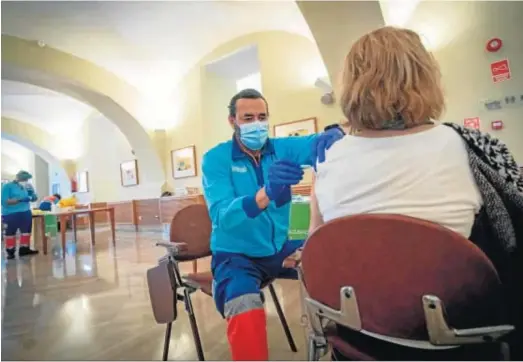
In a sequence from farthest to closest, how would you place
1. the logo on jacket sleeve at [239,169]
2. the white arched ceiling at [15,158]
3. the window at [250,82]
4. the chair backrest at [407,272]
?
the white arched ceiling at [15,158], the window at [250,82], the logo on jacket sleeve at [239,169], the chair backrest at [407,272]

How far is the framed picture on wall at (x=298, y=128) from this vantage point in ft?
17.7

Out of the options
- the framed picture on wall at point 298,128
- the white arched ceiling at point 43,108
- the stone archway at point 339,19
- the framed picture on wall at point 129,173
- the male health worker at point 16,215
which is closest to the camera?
the stone archway at point 339,19

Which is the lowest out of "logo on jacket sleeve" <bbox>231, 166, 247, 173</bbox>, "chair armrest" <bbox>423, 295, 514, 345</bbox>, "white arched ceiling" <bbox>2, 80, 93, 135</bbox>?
"chair armrest" <bbox>423, 295, 514, 345</bbox>

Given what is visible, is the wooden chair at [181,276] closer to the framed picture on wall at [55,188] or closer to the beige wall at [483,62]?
the beige wall at [483,62]

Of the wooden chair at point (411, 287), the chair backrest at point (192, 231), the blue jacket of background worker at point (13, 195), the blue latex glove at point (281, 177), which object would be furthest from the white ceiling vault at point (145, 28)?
the wooden chair at point (411, 287)

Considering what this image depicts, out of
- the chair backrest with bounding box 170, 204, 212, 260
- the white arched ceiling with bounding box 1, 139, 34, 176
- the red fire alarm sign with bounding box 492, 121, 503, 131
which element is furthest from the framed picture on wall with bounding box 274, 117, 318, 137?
the white arched ceiling with bounding box 1, 139, 34, 176

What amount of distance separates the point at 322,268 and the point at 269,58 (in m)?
5.53

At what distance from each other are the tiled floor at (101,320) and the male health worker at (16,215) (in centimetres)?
184

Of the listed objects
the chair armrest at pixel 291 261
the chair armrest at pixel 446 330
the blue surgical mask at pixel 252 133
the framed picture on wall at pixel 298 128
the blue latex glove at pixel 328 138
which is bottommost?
the chair armrest at pixel 291 261

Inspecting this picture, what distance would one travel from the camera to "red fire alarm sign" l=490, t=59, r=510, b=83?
3391 mm

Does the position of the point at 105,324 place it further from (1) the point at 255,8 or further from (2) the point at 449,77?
(1) the point at 255,8

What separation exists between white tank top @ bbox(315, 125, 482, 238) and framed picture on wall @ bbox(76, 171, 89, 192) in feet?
37.0

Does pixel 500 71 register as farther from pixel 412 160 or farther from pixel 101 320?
pixel 101 320

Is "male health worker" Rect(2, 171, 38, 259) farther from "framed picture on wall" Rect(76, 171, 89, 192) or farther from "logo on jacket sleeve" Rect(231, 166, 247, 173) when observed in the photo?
"logo on jacket sleeve" Rect(231, 166, 247, 173)
